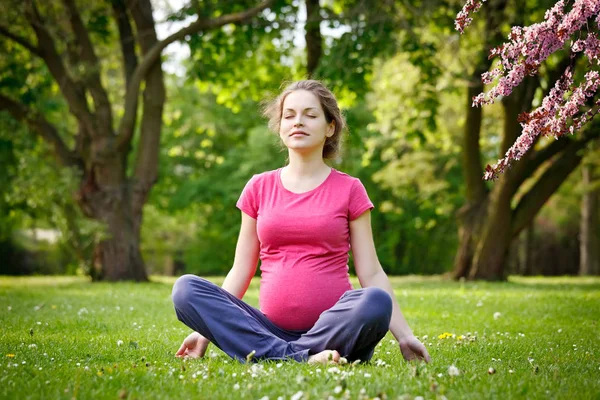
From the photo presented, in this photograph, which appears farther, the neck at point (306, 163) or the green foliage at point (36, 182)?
the green foliage at point (36, 182)

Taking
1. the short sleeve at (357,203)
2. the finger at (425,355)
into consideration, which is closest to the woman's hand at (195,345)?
the short sleeve at (357,203)

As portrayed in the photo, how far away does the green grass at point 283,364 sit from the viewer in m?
3.44

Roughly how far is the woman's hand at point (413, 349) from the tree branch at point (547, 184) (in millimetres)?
12731

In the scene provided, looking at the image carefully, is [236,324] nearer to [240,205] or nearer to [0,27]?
[240,205]

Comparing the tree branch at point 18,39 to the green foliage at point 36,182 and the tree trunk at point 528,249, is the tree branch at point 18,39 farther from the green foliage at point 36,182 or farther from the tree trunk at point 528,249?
the tree trunk at point 528,249

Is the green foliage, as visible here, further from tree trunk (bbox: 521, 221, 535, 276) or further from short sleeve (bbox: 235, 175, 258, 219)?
tree trunk (bbox: 521, 221, 535, 276)

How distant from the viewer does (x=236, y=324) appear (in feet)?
14.5

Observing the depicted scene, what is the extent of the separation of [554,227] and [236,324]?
3360cm

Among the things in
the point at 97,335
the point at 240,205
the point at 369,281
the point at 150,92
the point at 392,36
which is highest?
the point at 392,36

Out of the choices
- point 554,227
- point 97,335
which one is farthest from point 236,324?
point 554,227

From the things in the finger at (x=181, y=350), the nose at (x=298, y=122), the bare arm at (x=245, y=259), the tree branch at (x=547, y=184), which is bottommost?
the finger at (x=181, y=350)

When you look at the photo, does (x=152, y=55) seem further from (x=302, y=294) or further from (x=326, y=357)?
(x=326, y=357)

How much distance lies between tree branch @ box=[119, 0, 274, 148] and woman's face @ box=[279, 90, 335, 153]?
9794 mm

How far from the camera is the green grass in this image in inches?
135
